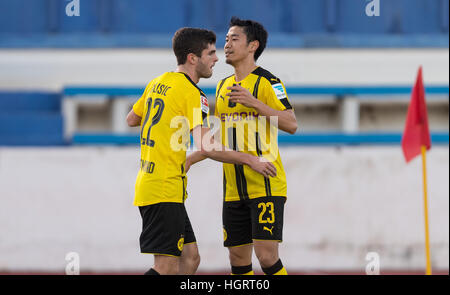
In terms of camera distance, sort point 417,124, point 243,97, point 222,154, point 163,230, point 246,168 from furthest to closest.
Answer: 1. point 417,124
2. point 246,168
3. point 243,97
4. point 222,154
5. point 163,230

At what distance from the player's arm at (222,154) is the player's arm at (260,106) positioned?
29 centimetres

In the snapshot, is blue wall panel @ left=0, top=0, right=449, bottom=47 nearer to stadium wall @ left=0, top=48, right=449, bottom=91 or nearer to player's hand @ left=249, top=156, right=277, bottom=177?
stadium wall @ left=0, top=48, right=449, bottom=91

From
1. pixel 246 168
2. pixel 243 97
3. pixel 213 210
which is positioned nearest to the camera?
pixel 243 97

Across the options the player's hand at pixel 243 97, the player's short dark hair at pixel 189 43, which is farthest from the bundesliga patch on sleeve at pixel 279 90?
the player's short dark hair at pixel 189 43

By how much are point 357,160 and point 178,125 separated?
5.43 m

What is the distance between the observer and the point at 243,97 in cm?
519

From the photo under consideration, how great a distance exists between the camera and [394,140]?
1005 centimetres

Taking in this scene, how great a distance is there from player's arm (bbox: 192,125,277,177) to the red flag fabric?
3072 mm

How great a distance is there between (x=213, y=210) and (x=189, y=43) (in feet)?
16.2

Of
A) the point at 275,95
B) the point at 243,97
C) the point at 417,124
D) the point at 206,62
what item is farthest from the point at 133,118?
the point at 417,124

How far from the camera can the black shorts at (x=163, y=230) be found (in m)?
4.82

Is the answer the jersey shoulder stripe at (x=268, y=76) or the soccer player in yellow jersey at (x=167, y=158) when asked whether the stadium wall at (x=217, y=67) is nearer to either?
the jersey shoulder stripe at (x=268, y=76)

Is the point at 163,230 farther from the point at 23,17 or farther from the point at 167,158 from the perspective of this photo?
the point at 23,17

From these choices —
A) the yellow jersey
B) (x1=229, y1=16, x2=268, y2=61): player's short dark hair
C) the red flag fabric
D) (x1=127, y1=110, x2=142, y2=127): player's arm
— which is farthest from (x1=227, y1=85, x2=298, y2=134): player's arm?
the red flag fabric
